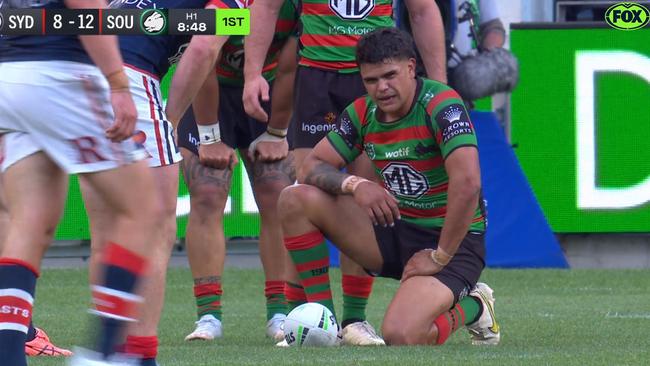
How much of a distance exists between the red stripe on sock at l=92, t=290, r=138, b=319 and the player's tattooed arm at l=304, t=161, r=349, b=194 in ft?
6.57

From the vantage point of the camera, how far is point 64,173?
4738mm

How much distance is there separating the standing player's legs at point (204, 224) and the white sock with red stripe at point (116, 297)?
2436 millimetres

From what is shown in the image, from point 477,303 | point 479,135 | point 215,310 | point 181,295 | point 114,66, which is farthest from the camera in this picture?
point 479,135

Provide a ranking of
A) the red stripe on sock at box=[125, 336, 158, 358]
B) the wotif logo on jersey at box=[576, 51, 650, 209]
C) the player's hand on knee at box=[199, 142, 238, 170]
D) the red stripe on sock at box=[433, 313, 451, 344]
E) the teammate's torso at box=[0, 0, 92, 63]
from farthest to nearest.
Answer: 1. the wotif logo on jersey at box=[576, 51, 650, 209]
2. the player's hand on knee at box=[199, 142, 238, 170]
3. the red stripe on sock at box=[433, 313, 451, 344]
4. the red stripe on sock at box=[125, 336, 158, 358]
5. the teammate's torso at box=[0, 0, 92, 63]

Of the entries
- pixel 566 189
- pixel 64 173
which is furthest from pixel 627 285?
pixel 64 173

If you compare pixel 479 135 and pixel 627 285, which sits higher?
pixel 479 135

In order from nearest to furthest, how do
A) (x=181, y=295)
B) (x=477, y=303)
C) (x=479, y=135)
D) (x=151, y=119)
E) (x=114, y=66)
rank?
(x=114, y=66)
(x=151, y=119)
(x=477, y=303)
(x=181, y=295)
(x=479, y=135)

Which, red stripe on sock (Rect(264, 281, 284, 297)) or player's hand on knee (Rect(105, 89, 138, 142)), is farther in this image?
red stripe on sock (Rect(264, 281, 284, 297))

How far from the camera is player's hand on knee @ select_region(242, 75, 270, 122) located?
21.8 ft

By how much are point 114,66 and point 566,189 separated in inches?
263

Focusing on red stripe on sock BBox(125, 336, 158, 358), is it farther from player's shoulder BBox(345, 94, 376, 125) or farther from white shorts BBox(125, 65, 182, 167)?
player's shoulder BBox(345, 94, 376, 125)

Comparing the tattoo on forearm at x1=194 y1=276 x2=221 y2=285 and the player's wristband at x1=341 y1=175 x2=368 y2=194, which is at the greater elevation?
the player's wristband at x1=341 y1=175 x2=368 y2=194

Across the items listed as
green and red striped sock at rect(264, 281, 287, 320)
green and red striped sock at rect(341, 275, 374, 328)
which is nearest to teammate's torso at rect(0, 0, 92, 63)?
green and red striped sock at rect(341, 275, 374, 328)

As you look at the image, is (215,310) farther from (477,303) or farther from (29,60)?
(29,60)
